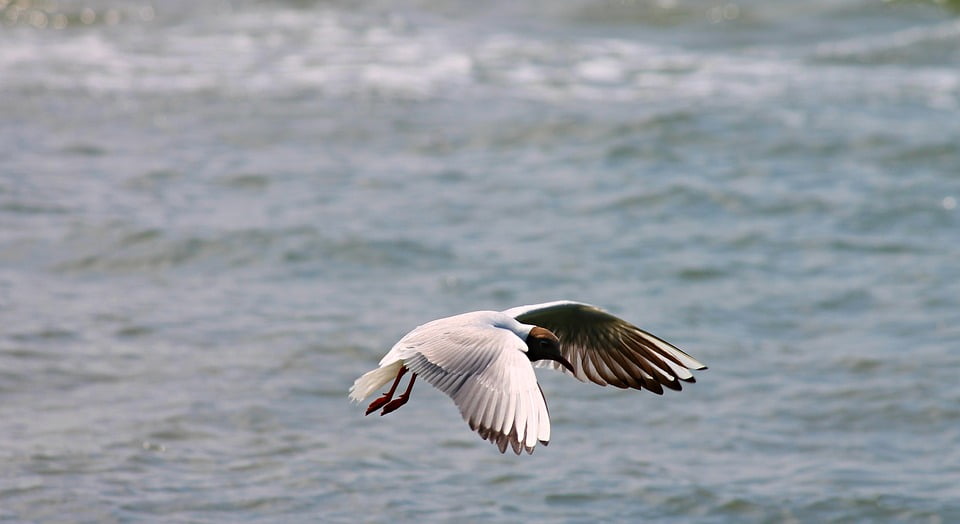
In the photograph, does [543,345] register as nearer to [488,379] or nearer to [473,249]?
[488,379]

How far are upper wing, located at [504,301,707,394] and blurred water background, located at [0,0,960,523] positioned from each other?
3.56ft

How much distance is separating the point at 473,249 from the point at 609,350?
4.23m

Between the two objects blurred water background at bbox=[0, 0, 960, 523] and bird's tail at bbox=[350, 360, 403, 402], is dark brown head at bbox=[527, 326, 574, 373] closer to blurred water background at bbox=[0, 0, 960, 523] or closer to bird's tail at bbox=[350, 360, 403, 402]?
bird's tail at bbox=[350, 360, 403, 402]

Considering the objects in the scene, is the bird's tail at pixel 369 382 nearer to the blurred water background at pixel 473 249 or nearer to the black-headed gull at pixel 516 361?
the black-headed gull at pixel 516 361

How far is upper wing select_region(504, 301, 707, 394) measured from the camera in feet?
17.8

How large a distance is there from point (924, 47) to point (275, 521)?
10.7m

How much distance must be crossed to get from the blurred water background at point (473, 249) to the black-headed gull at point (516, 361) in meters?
1.11

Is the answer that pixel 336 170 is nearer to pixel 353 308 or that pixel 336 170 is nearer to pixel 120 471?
pixel 353 308

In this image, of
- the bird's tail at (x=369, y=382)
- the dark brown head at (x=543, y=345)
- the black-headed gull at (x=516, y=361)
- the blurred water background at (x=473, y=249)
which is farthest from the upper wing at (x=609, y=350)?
the blurred water background at (x=473, y=249)

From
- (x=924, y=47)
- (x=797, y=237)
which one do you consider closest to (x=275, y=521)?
(x=797, y=237)

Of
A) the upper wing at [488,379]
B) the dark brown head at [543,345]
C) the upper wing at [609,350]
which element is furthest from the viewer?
the upper wing at [609,350]

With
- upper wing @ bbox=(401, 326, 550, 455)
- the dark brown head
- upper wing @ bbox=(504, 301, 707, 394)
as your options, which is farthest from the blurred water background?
upper wing @ bbox=(401, 326, 550, 455)

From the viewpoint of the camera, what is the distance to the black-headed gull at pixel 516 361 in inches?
166

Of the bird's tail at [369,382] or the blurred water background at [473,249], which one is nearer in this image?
the bird's tail at [369,382]
